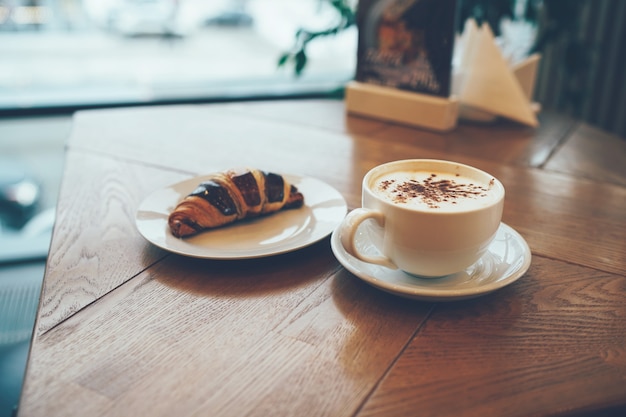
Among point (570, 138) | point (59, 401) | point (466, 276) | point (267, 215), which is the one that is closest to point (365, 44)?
point (570, 138)

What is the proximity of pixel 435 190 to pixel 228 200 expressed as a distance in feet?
0.95

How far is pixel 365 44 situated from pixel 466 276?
37.0 inches

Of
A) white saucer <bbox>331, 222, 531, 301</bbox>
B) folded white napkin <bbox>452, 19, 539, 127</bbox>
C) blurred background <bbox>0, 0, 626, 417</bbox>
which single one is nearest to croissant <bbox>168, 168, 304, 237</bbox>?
white saucer <bbox>331, 222, 531, 301</bbox>

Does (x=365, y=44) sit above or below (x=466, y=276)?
above

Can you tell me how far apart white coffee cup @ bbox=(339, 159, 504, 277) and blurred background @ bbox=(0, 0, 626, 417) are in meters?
1.63

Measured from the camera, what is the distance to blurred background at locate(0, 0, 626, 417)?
223 cm

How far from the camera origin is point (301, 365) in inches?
22.2

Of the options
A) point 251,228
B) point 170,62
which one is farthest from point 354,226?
point 170,62

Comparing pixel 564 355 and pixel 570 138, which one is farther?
pixel 570 138

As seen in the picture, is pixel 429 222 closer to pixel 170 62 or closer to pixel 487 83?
pixel 487 83

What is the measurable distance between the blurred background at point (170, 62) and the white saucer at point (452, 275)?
1589 millimetres

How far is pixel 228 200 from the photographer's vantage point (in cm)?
80

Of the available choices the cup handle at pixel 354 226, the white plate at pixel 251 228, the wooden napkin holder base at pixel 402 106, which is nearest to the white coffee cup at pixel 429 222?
the cup handle at pixel 354 226

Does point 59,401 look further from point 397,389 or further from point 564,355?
point 564,355
